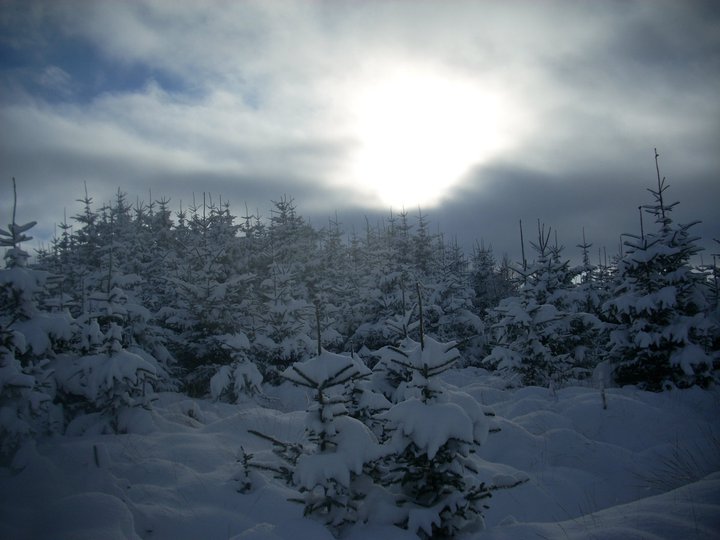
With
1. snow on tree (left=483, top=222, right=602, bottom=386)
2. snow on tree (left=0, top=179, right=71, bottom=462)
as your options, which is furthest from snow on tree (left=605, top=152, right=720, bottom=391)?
snow on tree (left=0, top=179, right=71, bottom=462)

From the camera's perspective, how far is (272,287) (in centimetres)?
1800

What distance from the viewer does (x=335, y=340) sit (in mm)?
18797

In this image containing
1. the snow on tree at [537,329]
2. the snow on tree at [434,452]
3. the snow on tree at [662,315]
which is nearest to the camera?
the snow on tree at [434,452]

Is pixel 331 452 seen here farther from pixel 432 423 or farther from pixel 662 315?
pixel 662 315

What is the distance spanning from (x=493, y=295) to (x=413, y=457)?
30.9 meters

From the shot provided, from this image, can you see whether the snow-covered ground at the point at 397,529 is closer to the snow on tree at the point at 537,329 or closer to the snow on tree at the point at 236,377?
the snow on tree at the point at 236,377

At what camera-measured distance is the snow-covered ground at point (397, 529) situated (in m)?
4.77

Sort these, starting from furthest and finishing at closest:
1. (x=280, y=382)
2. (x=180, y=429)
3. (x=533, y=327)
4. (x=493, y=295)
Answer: (x=493, y=295) → (x=280, y=382) → (x=533, y=327) → (x=180, y=429)

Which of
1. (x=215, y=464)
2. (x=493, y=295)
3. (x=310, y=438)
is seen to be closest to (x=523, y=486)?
(x=310, y=438)

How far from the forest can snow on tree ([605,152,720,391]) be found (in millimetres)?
58

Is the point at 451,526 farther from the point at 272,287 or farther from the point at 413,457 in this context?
the point at 272,287

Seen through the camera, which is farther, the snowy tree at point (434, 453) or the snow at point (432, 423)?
the snowy tree at point (434, 453)

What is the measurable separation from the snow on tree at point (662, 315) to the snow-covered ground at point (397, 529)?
1.04 meters

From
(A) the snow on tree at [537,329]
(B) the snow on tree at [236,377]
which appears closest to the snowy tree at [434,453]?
(B) the snow on tree at [236,377]
